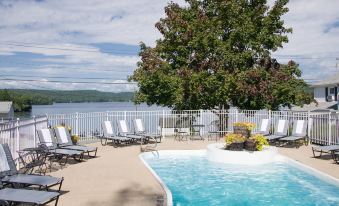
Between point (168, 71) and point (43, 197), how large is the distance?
18.5m

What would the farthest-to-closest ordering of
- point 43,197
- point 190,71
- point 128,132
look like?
point 190,71
point 128,132
point 43,197

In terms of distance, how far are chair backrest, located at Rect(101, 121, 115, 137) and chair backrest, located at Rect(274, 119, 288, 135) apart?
7814mm

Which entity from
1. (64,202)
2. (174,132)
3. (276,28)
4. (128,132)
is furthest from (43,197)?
(276,28)

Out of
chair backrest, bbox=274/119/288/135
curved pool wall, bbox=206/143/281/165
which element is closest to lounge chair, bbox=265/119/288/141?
chair backrest, bbox=274/119/288/135

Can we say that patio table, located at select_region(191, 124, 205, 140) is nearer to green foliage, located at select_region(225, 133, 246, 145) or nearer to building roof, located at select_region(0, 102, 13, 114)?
green foliage, located at select_region(225, 133, 246, 145)

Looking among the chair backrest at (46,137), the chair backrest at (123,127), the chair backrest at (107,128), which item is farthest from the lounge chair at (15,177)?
the chair backrest at (123,127)

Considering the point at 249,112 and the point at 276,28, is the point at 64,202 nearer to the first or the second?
the point at 249,112

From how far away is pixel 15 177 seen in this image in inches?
311

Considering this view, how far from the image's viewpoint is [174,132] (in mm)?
21344

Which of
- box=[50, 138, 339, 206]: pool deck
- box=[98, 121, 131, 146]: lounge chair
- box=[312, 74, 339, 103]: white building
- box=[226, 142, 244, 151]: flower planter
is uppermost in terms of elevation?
box=[312, 74, 339, 103]: white building

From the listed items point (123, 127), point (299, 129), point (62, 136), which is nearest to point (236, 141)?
point (299, 129)

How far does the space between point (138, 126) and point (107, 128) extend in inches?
72.5

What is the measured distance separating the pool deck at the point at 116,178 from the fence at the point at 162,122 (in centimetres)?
150

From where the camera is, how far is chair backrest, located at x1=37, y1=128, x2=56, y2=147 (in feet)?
41.1
